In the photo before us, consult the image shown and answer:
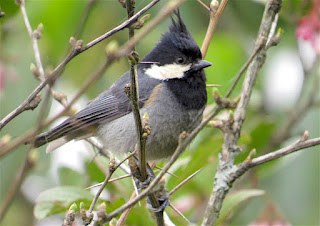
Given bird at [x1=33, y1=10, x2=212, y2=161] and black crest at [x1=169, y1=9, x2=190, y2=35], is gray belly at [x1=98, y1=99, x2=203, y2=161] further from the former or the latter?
black crest at [x1=169, y1=9, x2=190, y2=35]

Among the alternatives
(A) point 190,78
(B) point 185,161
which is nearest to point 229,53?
(A) point 190,78

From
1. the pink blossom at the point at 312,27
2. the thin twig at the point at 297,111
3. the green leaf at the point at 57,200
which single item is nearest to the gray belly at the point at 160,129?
the green leaf at the point at 57,200

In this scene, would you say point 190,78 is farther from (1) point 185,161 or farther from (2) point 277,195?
(2) point 277,195

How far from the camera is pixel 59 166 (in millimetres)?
3719

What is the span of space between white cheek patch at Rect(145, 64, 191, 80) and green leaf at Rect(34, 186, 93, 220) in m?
0.98

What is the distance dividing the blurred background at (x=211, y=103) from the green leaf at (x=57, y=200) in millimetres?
367

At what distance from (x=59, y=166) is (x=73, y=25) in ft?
3.98

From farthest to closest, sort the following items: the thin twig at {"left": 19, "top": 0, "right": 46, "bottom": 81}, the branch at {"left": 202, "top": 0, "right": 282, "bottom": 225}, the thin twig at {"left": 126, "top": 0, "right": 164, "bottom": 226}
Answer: the thin twig at {"left": 19, "top": 0, "right": 46, "bottom": 81}, the branch at {"left": 202, "top": 0, "right": 282, "bottom": 225}, the thin twig at {"left": 126, "top": 0, "right": 164, "bottom": 226}

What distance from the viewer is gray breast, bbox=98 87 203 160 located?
3.19 metres

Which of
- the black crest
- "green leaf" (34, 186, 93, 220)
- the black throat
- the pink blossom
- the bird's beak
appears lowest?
"green leaf" (34, 186, 93, 220)

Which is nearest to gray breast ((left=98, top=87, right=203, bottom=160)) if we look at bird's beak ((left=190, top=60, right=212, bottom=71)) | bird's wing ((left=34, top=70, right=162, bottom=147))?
bird's wing ((left=34, top=70, right=162, bottom=147))

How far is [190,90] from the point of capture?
3.36 meters

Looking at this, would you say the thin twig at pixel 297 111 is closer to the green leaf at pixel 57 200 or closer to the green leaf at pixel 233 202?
the green leaf at pixel 233 202

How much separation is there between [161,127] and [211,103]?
18.4 inches
